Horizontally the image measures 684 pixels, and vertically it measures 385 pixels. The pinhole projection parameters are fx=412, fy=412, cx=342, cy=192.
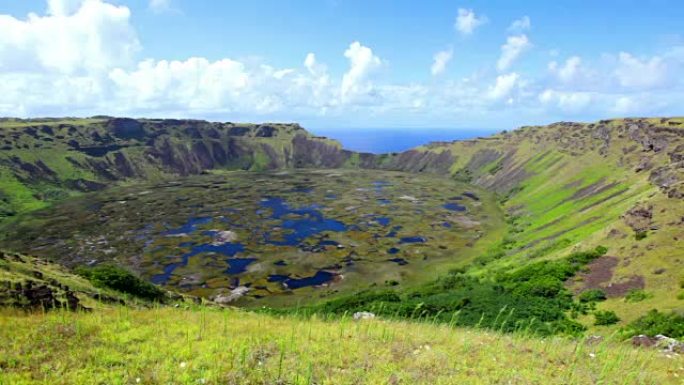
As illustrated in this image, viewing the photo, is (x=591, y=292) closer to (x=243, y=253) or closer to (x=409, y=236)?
(x=409, y=236)

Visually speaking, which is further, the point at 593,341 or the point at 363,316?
the point at 363,316

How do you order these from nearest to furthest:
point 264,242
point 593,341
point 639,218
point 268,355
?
point 268,355, point 593,341, point 639,218, point 264,242

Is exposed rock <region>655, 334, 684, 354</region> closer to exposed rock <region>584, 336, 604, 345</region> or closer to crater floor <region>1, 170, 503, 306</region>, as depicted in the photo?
exposed rock <region>584, 336, 604, 345</region>

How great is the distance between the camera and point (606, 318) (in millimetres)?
52938

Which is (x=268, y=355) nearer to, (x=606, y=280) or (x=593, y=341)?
(x=593, y=341)

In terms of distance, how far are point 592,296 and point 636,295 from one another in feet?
19.8

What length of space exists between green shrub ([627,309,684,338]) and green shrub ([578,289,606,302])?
1150cm

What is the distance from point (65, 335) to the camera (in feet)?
46.9

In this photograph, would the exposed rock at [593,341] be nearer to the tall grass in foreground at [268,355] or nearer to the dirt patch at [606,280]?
the tall grass in foreground at [268,355]

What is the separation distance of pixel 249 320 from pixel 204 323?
261 cm

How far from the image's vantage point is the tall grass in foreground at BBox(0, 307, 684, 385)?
41.0 feet

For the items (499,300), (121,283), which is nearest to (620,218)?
(499,300)

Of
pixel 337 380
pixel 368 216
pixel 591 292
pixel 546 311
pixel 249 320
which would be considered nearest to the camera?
pixel 337 380

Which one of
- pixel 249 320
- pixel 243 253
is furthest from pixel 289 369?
pixel 243 253
